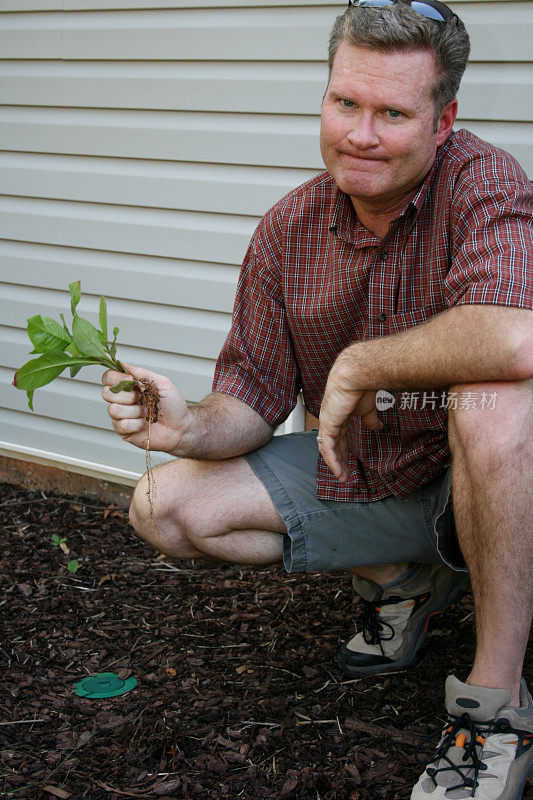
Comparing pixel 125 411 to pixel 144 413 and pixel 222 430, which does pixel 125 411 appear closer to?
pixel 144 413

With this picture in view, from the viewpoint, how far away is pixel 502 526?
1820 mm

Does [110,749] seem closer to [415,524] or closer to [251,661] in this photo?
[251,661]

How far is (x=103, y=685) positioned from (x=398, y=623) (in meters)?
0.88

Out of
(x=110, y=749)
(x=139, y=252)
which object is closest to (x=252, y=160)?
(x=139, y=252)

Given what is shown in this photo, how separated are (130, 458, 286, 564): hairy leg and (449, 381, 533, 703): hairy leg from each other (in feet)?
2.39

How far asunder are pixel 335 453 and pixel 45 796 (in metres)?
1.09

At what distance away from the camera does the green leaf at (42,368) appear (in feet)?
6.98

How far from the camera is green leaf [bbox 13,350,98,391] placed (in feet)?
6.98

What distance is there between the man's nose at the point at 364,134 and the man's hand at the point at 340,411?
1.80 feet

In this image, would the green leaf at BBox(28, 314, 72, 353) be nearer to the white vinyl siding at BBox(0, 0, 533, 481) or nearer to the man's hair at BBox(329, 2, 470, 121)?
the man's hair at BBox(329, 2, 470, 121)

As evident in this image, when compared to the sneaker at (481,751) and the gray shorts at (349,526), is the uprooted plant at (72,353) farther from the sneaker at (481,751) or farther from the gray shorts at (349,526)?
the sneaker at (481,751)

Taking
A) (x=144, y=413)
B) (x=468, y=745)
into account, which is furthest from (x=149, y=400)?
(x=468, y=745)

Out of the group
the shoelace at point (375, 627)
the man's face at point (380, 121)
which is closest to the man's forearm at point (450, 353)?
the man's face at point (380, 121)

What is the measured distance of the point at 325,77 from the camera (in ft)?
10.3
